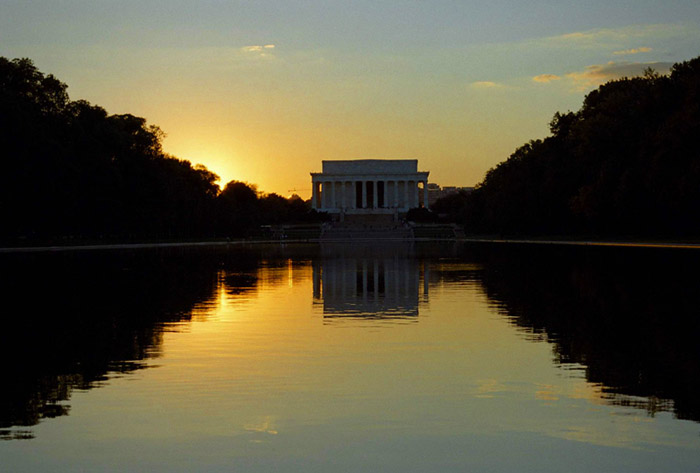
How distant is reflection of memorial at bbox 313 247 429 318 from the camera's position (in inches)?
778

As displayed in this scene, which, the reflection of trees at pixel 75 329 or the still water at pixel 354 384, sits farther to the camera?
the reflection of trees at pixel 75 329

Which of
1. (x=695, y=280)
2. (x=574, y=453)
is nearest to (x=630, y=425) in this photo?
(x=574, y=453)

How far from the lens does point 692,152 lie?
5869cm

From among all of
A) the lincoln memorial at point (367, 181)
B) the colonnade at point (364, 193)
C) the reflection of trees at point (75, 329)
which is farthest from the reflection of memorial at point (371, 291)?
the colonnade at point (364, 193)

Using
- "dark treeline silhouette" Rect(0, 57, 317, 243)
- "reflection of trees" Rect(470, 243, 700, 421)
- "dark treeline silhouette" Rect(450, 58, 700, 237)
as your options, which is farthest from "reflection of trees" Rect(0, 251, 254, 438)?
"dark treeline silhouette" Rect(450, 58, 700, 237)

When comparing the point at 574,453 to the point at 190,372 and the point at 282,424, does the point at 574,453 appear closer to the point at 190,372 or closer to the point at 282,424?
the point at 282,424

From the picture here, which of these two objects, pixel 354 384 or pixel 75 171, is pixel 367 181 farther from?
pixel 354 384

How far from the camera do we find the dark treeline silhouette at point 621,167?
59.2 meters

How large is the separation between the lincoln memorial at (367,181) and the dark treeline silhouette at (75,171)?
251 ft

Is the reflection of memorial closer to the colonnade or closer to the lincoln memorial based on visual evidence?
the lincoln memorial

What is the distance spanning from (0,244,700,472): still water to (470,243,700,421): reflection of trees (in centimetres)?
6

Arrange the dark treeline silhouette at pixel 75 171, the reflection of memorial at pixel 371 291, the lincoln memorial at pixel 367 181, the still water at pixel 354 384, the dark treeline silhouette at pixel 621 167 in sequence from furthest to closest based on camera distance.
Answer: the lincoln memorial at pixel 367 181, the dark treeline silhouette at pixel 75 171, the dark treeline silhouette at pixel 621 167, the reflection of memorial at pixel 371 291, the still water at pixel 354 384

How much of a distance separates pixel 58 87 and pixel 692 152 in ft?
159

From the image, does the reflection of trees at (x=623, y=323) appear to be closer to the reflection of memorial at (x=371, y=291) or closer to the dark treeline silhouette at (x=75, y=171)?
the reflection of memorial at (x=371, y=291)
